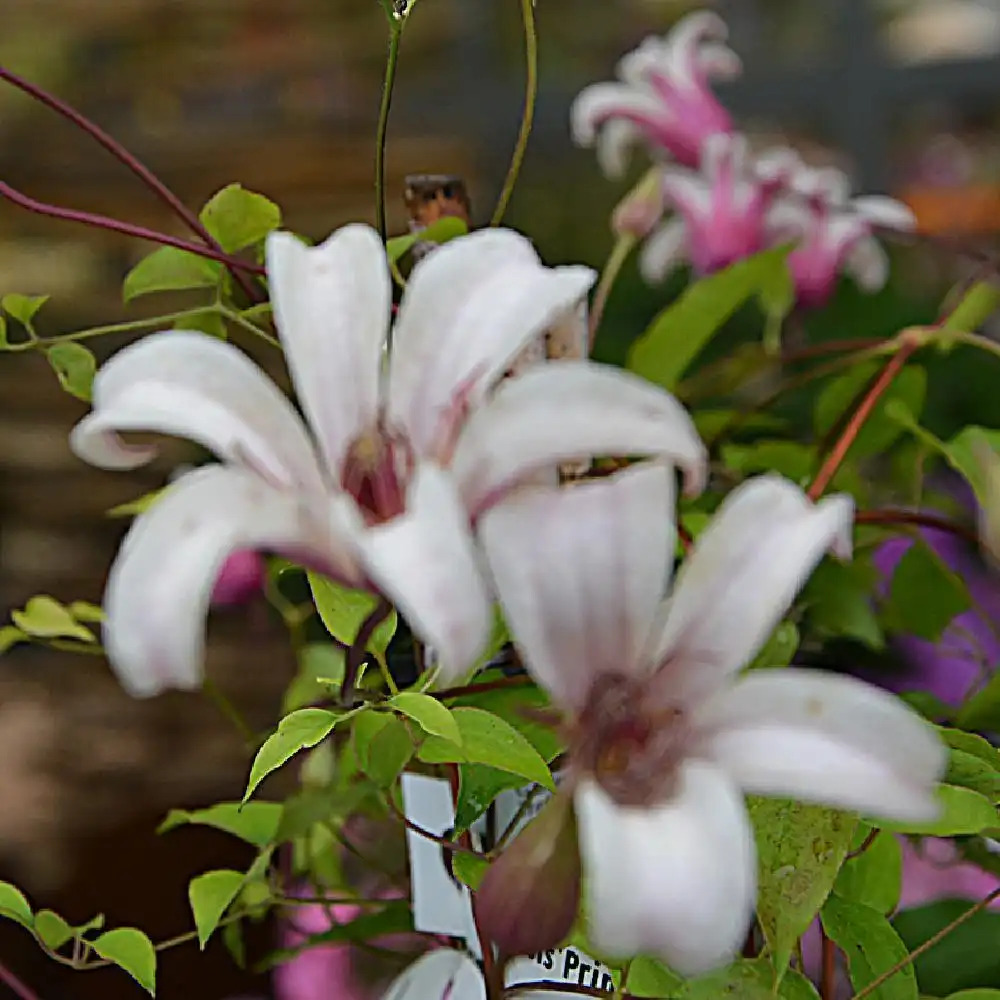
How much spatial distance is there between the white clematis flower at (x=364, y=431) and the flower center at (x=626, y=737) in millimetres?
35

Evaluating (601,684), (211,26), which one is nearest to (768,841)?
(601,684)

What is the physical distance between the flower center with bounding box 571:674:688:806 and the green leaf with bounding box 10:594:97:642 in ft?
0.87

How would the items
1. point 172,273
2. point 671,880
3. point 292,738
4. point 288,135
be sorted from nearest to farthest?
point 671,880
point 292,738
point 172,273
point 288,135

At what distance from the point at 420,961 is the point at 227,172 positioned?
1.53 metres

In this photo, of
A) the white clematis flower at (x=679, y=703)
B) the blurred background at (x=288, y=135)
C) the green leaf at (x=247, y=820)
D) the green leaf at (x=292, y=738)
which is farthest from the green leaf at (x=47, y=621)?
the blurred background at (x=288, y=135)

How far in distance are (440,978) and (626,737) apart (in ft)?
0.60

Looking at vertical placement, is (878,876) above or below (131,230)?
below

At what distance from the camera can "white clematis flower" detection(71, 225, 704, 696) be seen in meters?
0.20

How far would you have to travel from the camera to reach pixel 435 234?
378 millimetres

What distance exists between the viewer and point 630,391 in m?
0.22

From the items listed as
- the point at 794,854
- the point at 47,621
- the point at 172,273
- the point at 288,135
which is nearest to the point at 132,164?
the point at 172,273

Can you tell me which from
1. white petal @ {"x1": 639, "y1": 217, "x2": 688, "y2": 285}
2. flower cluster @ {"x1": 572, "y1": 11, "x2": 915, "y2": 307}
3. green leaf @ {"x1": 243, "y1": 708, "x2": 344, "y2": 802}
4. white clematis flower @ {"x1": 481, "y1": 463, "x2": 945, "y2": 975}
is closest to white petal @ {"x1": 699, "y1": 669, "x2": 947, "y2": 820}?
white clematis flower @ {"x1": 481, "y1": 463, "x2": 945, "y2": 975}

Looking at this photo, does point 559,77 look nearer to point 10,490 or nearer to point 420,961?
point 10,490

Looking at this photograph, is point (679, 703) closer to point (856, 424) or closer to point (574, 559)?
point (574, 559)
